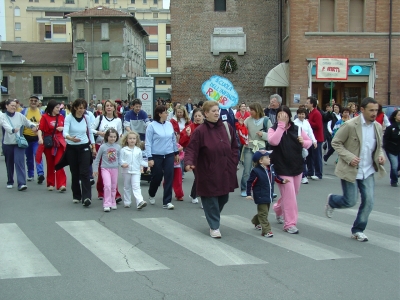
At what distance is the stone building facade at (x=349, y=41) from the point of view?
28.7 metres

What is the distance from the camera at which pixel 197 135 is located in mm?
7738

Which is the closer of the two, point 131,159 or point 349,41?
point 131,159

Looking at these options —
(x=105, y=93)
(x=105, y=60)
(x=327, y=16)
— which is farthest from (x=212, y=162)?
(x=105, y=93)

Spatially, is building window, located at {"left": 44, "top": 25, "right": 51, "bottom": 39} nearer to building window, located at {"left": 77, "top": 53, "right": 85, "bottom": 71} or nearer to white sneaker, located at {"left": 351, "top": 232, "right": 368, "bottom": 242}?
building window, located at {"left": 77, "top": 53, "right": 85, "bottom": 71}

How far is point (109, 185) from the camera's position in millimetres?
9789

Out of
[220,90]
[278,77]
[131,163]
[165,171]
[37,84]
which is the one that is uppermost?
[37,84]

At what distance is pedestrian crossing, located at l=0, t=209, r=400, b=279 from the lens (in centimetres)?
636

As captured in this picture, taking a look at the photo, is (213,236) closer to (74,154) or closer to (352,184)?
(352,184)

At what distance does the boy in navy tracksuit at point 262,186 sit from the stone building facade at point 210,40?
2567cm

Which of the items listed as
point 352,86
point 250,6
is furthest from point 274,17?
point 352,86

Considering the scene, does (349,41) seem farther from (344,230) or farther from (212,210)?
(212,210)

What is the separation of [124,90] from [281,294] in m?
64.2

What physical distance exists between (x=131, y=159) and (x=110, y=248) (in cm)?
311

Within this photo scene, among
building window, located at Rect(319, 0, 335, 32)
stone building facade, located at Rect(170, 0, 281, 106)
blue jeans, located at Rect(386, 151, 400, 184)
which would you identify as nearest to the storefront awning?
stone building facade, located at Rect(170, 0, 281, 106)
